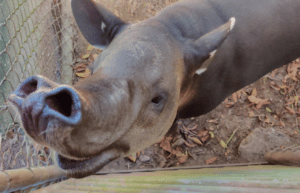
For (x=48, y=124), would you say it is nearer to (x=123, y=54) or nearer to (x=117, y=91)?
(x=117, y=91)

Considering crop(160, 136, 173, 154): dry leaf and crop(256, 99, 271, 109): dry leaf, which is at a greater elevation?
crop(256, 99, 271, 109): dry leaf

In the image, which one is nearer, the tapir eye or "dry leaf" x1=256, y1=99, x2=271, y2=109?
the tapir eye

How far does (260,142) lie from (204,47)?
2427 millimetres

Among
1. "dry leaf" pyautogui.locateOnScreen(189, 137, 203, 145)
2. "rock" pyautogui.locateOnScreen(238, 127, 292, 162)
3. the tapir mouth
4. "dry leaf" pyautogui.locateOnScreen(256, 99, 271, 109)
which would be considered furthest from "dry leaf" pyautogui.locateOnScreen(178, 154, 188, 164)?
the tapir mouth

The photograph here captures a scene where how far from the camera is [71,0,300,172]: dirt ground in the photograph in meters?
3.61

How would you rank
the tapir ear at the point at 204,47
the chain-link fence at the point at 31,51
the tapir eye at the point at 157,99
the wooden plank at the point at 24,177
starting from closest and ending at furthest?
the wooden plank at the point at 24,177 → the tapir eye at the point at 157,99 → the tapir ear at the point at 204,47 → the chain-link fence at the point at 31,51

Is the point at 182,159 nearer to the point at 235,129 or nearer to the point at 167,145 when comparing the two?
the point at 167,145

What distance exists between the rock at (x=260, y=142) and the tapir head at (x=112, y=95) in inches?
83.9

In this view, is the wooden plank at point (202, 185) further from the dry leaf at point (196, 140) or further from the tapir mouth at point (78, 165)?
the dry leaf at point (196, 140)

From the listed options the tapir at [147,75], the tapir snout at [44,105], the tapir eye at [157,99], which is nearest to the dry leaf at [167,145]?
the tapir at [147,75]

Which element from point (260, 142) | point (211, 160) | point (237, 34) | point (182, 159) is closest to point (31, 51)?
point (237, 34)

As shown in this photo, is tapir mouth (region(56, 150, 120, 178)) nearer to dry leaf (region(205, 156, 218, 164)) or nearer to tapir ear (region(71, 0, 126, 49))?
tapir ear (region(71, 0, 126, 49))

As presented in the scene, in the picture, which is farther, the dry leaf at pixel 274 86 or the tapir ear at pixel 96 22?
the dry leaf at pixel 274 86

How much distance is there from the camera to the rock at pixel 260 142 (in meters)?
3.70
